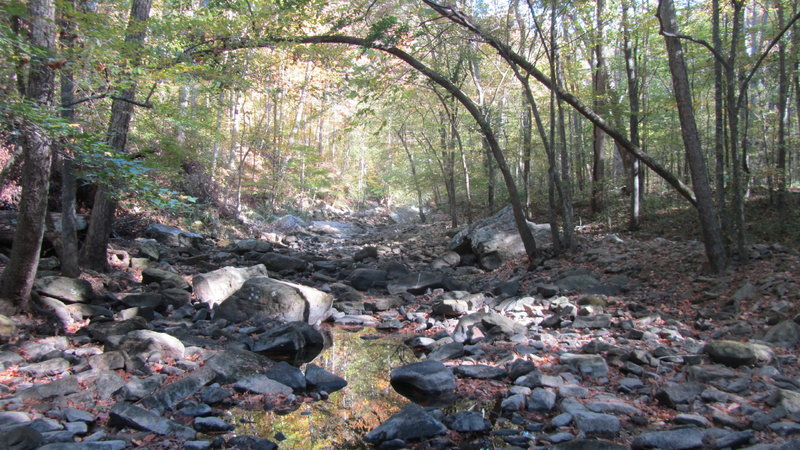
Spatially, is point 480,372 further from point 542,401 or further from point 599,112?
point 599,112

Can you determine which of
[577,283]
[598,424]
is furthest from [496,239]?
[598,424]

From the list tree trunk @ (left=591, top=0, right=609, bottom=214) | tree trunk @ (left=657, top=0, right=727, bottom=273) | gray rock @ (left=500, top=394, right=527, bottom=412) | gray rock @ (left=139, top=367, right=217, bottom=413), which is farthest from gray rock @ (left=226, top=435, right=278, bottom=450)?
tree trunk @ (left=591, top=0, right=609, bottom=214)

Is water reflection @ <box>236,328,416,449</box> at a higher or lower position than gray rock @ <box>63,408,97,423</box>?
lower

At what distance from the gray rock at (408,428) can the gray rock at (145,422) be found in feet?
4.91

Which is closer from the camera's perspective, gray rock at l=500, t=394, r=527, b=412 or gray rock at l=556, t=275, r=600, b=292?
gray rock at l=500, t=394, r=527, b=412

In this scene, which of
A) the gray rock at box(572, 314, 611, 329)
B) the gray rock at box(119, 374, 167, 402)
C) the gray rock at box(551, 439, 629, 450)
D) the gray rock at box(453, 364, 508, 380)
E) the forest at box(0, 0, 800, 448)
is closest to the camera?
the gray rock at box(551, 439, 629, 450)

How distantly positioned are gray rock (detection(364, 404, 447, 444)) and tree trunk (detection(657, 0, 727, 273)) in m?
5.98

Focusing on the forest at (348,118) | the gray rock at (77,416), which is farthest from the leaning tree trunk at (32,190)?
the gray rock at (77,416)

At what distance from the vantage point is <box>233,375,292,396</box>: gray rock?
4789 millimetres

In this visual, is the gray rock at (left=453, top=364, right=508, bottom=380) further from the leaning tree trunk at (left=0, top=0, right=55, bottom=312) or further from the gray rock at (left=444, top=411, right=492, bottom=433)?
the leaning tree trunk at (left=0, top=0, right=55, bottom=312)

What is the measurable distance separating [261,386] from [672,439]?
3.73 metres

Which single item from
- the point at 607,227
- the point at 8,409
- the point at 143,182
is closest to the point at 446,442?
the point at 8,409

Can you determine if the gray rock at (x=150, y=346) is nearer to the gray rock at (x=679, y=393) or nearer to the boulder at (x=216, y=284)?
the boulder at (x=216, y=284)

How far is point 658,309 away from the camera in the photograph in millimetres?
6918
